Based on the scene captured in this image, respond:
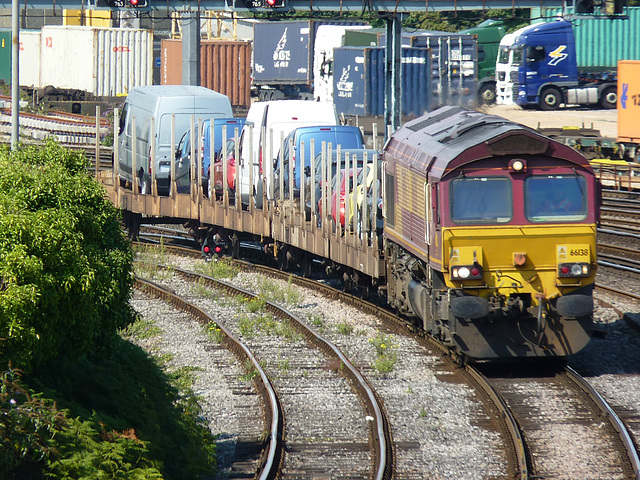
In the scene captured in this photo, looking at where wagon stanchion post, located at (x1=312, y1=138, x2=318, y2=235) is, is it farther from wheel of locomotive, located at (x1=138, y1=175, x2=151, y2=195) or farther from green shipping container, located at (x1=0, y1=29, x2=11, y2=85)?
green shipping container, located at (x1=0, y1=29, x2=11, y2=85)

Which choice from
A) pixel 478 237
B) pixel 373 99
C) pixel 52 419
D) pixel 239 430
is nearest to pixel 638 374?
pixel 478 237

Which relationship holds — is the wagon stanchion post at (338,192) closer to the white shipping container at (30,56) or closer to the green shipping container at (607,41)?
the green shipping container at (607,41)

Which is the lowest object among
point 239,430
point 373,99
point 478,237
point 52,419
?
point 239,430

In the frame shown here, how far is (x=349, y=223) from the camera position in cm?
1633

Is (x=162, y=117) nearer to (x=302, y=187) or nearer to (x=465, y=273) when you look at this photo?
(x=302, y=187)

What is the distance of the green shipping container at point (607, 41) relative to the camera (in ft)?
155

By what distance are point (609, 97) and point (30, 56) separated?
96.6 ft

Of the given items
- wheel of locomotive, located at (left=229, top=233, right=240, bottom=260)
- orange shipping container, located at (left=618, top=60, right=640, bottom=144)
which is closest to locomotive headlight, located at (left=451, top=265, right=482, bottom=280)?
wheel of locomotive, located at (left=229, top=233, right=240, bottom=260)

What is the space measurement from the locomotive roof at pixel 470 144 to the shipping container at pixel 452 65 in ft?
93.9

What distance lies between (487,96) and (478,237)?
36265 mm

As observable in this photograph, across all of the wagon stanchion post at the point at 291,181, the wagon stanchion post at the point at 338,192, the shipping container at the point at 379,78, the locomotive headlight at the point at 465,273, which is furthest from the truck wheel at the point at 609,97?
the locomotive headlight at the point at 465,273

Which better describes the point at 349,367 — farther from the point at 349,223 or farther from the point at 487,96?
the point at 487,96

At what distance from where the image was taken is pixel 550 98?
4469 cm

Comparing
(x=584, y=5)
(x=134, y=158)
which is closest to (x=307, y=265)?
(x=134, y=158)
